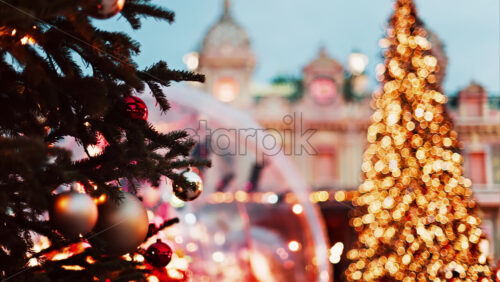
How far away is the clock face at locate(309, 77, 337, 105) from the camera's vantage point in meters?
20.9

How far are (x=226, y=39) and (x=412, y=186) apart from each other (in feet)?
50.2

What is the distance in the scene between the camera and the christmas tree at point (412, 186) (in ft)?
20.3

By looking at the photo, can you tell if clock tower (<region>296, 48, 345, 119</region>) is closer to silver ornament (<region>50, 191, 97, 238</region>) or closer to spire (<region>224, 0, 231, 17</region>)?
spire (<region>224, 0, 231, 17</region>)

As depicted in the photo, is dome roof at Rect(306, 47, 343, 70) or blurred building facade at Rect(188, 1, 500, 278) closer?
blurred building facade at Rect(188, 1, 500, 278)

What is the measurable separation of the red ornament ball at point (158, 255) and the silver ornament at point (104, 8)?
3.83 feet

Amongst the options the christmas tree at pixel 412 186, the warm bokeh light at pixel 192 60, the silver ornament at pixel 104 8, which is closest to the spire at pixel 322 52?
the warm bokeh light at pixel 192 60

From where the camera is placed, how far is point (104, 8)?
6.80 feet

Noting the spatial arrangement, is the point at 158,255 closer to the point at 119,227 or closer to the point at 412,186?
the point at 119,227

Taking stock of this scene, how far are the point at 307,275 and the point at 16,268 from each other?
11.4 m

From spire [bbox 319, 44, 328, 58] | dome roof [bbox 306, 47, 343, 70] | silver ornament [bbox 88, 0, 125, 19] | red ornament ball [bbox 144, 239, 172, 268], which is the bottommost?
red ornament ball [bbox 144, 239, 172, 268]

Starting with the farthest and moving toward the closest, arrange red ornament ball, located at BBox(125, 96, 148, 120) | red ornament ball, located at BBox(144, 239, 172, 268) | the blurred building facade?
1. the blurred building facade
2. red ornament ball, located at BBox(144, 239, 172, 268)
3. red ornament ball, located at BBox(125, 96, 148, 120)

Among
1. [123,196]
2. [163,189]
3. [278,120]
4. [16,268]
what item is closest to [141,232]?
[123,196]

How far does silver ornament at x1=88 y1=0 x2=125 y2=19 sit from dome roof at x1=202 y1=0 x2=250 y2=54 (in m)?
18.9

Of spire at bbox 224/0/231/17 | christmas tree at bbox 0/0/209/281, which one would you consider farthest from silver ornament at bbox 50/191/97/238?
spire at bbox 224/0/231/17
